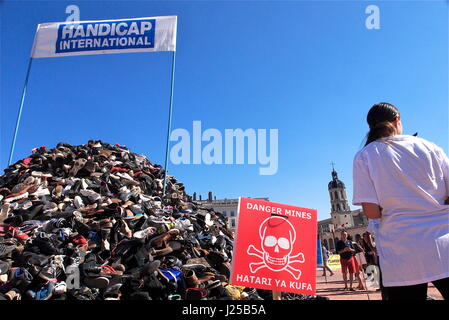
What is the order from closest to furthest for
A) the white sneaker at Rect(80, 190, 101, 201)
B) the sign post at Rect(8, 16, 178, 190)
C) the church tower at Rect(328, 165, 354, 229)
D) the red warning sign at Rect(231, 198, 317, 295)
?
the red warning sign at Rect(231, 198, 317, 295) < the white sneaker at Rect(80, 190, 101, 201) < the sign post at Rect(8, 16, 178, 190) < the church tower at Rect(328, 165, 354, 229)

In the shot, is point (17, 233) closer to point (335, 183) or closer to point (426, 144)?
point (426, 144)

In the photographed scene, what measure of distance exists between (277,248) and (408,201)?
2.30 meters

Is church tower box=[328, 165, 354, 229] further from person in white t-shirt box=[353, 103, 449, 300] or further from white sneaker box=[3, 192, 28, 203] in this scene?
person in white t-shirt box=[353, 103, 449, 300]

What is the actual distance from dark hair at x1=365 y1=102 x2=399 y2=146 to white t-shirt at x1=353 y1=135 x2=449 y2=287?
67mm

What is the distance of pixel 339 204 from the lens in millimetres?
113438

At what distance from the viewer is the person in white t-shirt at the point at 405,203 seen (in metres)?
1.47

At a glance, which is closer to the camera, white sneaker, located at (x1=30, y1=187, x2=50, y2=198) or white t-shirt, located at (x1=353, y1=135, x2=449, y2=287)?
white t-shirt, located at (x1=353, y1=135, x2=449, y2=287)

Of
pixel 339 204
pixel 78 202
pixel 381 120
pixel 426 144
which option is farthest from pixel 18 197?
pixel 339 204

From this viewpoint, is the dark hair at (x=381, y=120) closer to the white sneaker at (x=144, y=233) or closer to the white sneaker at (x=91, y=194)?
the white sneaker at (x=144, y=233)

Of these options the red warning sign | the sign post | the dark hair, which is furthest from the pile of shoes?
the dark hair

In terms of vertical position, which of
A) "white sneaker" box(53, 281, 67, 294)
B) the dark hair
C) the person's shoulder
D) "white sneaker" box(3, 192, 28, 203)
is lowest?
"white sneaker" box(53, 281, 67, 294)

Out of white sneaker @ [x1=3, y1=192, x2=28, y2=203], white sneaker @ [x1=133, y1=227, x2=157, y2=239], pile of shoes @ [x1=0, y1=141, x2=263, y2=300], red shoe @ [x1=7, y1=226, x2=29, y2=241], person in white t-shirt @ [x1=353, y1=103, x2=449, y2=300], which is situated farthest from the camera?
white sneaker @ [x1=3, y1=192, x2=28, y2=203]

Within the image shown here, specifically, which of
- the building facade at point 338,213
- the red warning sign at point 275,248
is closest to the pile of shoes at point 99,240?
the red warning sign at point 275,248

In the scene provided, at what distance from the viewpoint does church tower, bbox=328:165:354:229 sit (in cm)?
10738
